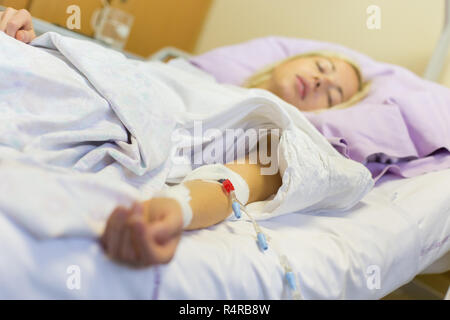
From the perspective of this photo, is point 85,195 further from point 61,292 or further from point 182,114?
point 182,114

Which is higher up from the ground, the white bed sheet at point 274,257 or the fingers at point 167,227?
the fingers at point 167,227

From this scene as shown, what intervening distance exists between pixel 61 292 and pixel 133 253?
8cm

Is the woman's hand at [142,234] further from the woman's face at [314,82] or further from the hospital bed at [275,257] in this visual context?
the woman's face at [314,82]

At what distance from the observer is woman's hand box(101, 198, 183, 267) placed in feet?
1.40

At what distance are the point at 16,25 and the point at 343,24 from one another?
4.49 feet

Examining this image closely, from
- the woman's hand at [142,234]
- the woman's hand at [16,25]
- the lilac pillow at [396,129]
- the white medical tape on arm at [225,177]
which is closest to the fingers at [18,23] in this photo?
the woman's hand at [16,25]

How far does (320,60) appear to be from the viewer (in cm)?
135

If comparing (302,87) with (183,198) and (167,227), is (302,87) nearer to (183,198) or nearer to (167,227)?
(183,198)

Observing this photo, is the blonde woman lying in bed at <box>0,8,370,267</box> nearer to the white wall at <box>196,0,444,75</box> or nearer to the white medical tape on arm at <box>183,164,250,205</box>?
the white medical tape on arm at <box>183,164,250,205</box>

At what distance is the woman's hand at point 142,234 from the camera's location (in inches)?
16.8

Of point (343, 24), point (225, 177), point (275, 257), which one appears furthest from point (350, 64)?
point (275, 257)

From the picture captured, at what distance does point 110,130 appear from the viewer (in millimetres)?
715

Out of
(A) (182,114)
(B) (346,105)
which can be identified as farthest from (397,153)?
(A) (182,114)

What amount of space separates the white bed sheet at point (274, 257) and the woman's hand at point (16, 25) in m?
0.50
